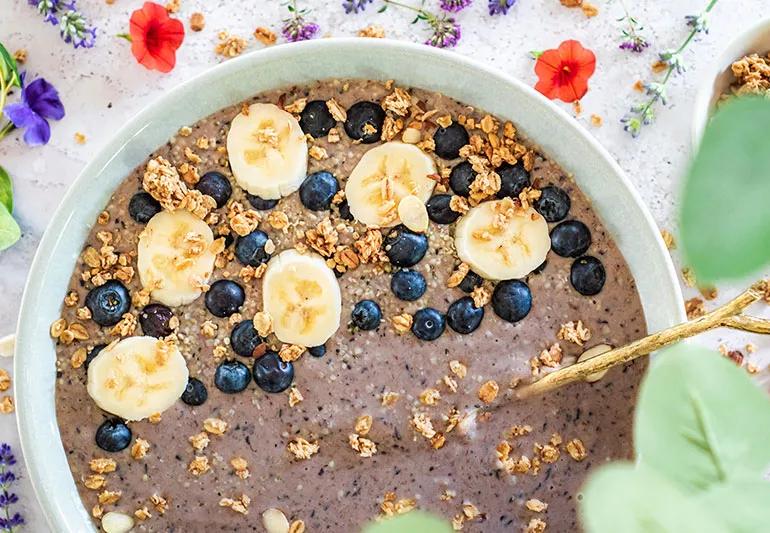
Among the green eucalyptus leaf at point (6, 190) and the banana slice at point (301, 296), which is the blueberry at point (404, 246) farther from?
the green eucalyptus leaf at point (6, 190)

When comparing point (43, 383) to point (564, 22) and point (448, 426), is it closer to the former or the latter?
point (448, 426)

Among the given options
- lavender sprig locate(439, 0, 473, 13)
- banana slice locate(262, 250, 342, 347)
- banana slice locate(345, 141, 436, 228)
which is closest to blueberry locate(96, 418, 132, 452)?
banana slice locate(262, 250, 342, 347)

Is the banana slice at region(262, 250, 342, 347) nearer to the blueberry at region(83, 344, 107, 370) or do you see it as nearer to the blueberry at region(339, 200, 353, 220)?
the blueberry at region(339, 200, 353, 220)

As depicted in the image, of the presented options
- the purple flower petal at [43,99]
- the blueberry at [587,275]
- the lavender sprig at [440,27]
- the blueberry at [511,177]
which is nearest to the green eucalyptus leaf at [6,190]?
the purple flower petal at [43,99]

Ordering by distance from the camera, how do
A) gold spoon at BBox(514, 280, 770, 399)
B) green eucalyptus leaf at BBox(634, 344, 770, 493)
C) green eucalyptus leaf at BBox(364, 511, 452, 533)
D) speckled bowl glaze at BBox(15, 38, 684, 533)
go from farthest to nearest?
speckled bowl glaze at BBox(15, 38, 684, 533) → gold spoon at BBox(514, 280, 770, 399) → green eucalyptus leaf at BBox(634, 344, 770, 493) → green eucalyptus leaf at BBox(364, 511, 452, 533)

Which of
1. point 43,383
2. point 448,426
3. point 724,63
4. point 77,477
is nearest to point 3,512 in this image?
point 77,477

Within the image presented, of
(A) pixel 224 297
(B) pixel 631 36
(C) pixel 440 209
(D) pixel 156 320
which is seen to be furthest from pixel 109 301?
(B) pixel 631 36
